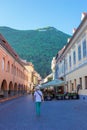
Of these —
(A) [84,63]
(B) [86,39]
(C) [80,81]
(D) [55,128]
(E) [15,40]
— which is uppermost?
(E) [15,40]

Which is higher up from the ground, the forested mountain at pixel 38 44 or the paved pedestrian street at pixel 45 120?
the forested mountain at pixel 38 44

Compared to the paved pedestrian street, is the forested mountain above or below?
above

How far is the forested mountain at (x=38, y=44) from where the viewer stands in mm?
99500

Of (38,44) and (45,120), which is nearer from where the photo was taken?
(45,120)

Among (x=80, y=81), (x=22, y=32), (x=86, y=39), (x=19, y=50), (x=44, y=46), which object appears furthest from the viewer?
(x=22, y=32)

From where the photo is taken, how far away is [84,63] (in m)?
24.6

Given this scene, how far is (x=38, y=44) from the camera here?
108m

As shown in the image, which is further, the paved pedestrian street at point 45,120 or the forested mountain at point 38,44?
the forested mountain at point 38,44

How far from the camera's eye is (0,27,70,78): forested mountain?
99500mm

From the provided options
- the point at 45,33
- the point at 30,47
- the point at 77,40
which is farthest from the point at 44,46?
the point at 77,40

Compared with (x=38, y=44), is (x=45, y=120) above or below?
below

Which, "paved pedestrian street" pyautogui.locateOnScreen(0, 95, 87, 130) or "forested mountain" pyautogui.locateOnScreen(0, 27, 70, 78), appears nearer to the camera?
"paved pedestrian street" pyautogui.locateOnScreen(0, 95, 87, 130)

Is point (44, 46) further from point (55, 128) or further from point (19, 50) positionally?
point (55, 128)

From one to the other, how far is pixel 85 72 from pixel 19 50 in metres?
75.4
